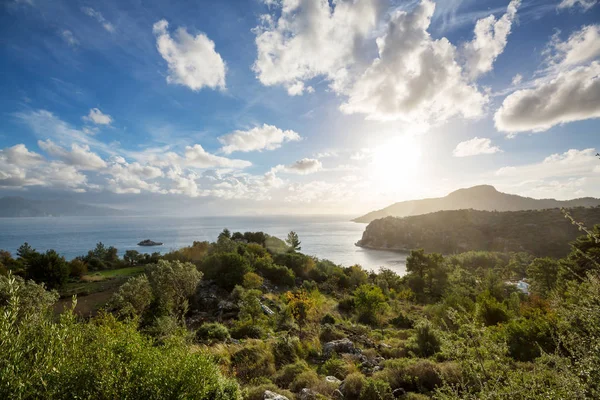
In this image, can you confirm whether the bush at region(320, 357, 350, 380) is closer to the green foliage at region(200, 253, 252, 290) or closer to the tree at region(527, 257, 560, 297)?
the green foliage at region(200, 253, 252, 290)

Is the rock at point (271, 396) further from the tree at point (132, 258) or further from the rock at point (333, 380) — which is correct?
the tree at point (132, 258)

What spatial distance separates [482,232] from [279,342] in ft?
453

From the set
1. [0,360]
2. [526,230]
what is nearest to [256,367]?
[0,360]

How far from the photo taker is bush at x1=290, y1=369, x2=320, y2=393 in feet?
28.1

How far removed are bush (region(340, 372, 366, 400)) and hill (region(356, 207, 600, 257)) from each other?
11457 cm

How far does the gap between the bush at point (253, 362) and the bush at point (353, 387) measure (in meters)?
3.04

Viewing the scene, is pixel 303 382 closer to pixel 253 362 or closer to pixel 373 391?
pixel 373 391

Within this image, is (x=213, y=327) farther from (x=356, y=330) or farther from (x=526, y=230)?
(x=526, y=230)

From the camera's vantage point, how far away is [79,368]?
398 cm

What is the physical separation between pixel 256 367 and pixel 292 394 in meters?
2.82

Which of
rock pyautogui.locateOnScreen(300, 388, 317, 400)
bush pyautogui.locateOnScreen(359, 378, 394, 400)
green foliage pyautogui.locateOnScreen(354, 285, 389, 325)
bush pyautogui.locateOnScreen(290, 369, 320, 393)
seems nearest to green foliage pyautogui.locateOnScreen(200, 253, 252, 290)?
green foliage pyautogui.locateOnScreen(354, 285, 389, 325)

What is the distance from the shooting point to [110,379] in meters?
3.96

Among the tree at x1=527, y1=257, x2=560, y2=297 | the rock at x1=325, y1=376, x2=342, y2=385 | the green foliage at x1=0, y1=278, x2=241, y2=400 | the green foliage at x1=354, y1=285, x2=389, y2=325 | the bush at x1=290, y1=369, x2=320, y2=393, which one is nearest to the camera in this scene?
the green foliage at x1=0, y1=278, x2=241, y2=400

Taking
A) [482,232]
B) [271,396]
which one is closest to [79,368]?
[271,396]
